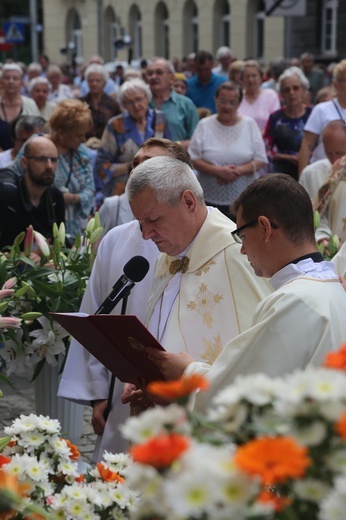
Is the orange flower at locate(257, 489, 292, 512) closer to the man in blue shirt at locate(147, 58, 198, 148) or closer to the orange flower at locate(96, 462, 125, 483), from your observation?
the orange flower at locate(96, 462, 125, 483)

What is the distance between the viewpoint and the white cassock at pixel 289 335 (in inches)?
109

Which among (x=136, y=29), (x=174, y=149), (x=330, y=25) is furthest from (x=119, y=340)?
(x=136, y=29)

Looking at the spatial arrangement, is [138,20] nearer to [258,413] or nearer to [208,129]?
[208,129]

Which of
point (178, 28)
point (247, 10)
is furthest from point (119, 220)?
point (178, 28)

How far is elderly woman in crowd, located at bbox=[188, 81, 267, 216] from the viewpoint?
29.3 ft

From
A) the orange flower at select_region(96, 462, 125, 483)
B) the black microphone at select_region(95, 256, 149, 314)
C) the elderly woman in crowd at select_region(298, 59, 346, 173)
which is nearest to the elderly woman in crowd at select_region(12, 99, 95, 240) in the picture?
the elderly woman in crowd at select_region(298, 59, 346, 173)

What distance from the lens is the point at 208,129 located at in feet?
29.6

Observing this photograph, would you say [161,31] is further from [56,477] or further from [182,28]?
[56,477]

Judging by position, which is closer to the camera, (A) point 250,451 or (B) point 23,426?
(A) point 250,451

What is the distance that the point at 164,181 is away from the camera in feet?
12.2

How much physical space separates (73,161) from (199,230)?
13.3 ft

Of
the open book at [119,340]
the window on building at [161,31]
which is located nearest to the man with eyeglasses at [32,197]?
the open book at [119,340]

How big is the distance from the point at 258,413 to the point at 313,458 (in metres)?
0.11

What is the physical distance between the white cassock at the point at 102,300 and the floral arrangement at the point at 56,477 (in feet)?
5.89
